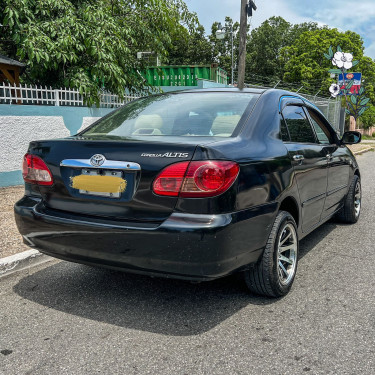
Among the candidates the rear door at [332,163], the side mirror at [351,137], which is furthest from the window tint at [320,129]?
the side mirror at [351,137]

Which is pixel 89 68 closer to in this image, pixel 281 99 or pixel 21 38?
pixel 21 38

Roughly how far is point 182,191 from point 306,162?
1590 mm

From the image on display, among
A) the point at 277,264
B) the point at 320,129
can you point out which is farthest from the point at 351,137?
the point at 277,264

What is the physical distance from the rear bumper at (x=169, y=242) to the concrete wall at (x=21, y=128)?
5451 mm

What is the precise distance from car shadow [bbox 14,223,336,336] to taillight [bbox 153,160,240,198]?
36.9 inches

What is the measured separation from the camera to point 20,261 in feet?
13.1

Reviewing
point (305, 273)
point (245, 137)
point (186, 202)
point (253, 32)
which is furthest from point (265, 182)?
point (253, 32)

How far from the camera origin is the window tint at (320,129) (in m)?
4.43

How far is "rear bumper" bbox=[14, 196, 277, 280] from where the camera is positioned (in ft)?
8.50

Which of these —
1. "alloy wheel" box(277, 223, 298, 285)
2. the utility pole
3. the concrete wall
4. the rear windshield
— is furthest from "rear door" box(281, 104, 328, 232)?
the utility pole

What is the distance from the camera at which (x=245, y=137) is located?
3045 mm

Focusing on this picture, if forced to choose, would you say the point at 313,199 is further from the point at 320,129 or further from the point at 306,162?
the point at 320,129

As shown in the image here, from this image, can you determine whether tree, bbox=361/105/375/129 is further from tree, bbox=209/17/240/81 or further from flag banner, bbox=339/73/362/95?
tree, bbox=209/17/240/81

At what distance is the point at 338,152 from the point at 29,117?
5986mm
